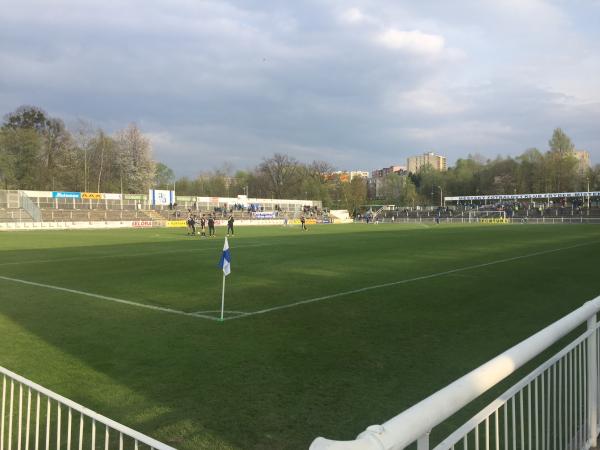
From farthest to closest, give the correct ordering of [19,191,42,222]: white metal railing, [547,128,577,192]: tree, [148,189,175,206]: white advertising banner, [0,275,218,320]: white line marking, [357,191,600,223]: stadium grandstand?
[547,128,577,192]: tree, [357,191,600,223]: stadium grandstand, [148,189,175,206]: white advertising banner, [19,191,42,222]: white metal railing, [0,275,218,320]: white line marking

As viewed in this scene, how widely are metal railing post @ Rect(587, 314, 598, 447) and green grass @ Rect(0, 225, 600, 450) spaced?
190 cm

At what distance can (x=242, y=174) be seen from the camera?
534 ft

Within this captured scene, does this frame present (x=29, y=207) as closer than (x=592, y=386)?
No

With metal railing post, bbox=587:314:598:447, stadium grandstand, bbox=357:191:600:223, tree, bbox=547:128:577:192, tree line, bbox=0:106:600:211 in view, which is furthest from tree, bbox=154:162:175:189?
metal railing post, bbox=587:314:598:447

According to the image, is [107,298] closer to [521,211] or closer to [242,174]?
[521,211]

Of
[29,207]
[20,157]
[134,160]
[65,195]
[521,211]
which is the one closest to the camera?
[29,207]

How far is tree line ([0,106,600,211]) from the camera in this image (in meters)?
81.6

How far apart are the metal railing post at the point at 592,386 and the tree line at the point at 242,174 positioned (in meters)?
88.6

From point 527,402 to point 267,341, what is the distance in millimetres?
5036

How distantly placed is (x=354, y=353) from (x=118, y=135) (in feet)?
311

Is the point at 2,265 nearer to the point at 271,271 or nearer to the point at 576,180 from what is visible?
the point at 271,271

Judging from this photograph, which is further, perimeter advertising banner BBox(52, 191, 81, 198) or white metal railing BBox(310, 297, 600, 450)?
perimeter advertising banner BBox(52, 191, 81, 198)

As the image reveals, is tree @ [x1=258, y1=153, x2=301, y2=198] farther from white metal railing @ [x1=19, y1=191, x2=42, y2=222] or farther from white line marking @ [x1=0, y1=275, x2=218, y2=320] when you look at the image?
white line marking @ [x1=0, y1=275, x2=218, y2=320]

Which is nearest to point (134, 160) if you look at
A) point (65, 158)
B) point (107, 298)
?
point (65, 158)
